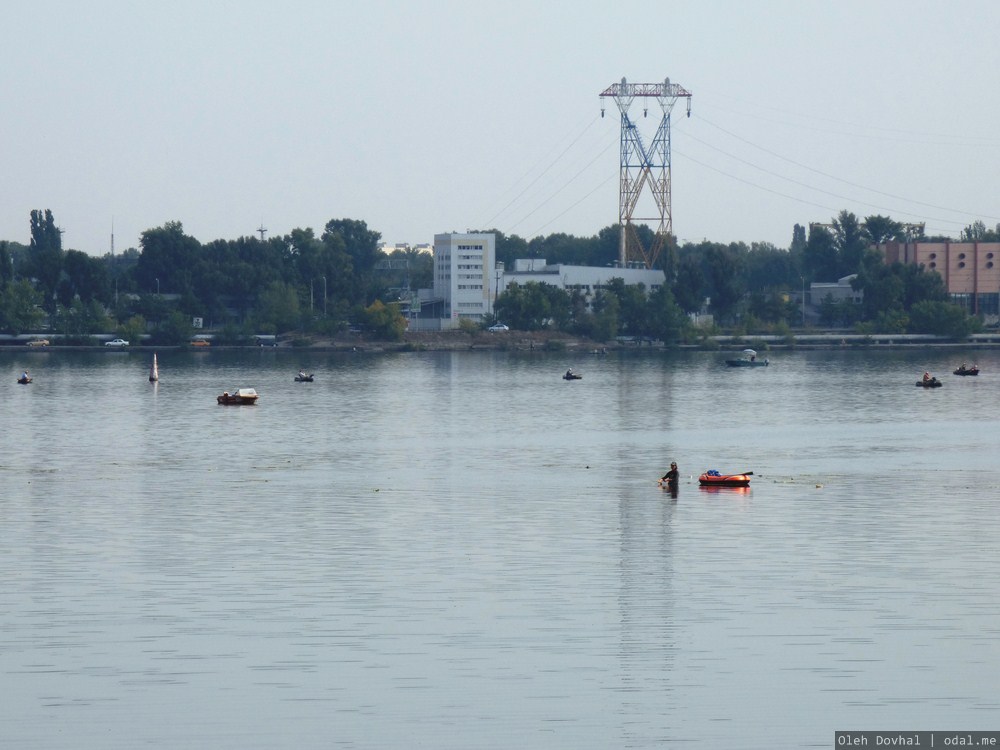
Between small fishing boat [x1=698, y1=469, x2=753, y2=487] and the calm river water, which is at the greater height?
small fishing boat [x1=698, y1=469, x2=753, y2=487]

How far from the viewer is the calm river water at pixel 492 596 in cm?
2886

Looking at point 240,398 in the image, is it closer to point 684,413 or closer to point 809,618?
point 684,413

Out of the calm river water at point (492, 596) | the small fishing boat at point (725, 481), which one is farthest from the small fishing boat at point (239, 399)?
the small fishing boat at point (725, 481)

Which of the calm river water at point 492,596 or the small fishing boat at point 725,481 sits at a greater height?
the small fishing boat at point 725,481

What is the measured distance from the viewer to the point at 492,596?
40219 mm

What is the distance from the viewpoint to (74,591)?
40781 mm

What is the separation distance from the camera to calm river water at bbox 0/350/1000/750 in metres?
28.9

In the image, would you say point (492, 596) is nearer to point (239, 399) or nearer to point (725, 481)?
point (725, 481)

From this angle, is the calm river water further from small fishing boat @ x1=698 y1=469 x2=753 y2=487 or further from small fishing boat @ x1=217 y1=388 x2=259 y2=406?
small fishing boat @ x1=217 y1=388 x2=259 y2=406

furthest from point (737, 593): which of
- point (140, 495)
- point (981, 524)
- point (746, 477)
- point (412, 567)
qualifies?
point (140, 495)

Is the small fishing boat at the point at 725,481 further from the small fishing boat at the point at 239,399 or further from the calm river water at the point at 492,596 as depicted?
the small fishing boat at the point at 239,399

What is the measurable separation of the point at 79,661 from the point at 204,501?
29737 millimetres

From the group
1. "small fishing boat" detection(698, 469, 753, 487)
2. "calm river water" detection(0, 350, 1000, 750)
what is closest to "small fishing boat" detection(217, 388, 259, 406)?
"calm river water" detection(0, 350, 1000, 750)

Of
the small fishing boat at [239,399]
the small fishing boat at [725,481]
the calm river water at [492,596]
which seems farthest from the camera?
the small fishing boat at [239,399]
